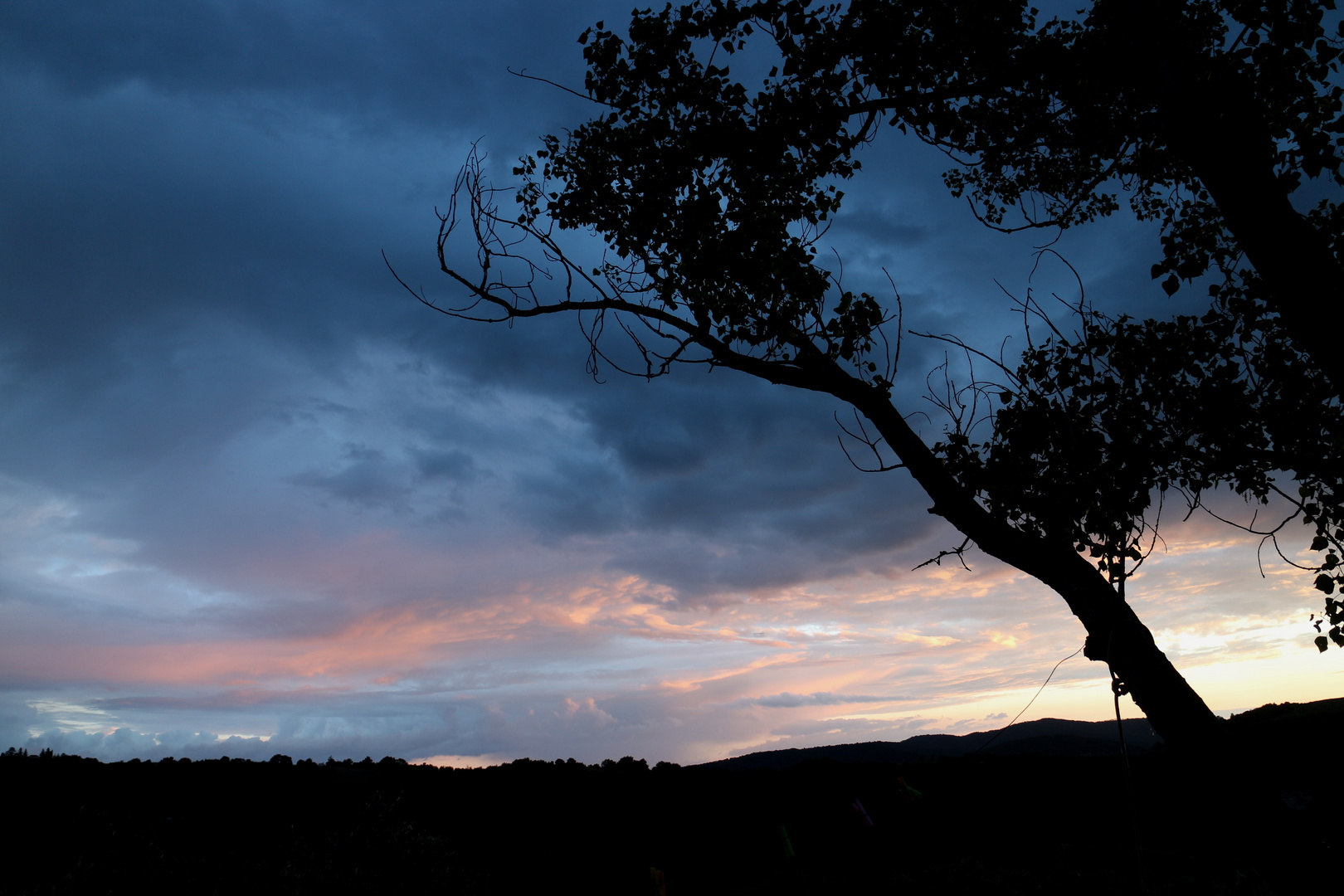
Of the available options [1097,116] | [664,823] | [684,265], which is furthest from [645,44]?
[664,823]

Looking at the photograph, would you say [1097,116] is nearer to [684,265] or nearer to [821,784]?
[684,265]

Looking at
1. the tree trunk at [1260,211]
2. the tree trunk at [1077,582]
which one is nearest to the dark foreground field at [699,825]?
the tree trunk at [1077,582]

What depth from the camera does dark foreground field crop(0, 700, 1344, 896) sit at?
22.2 ft

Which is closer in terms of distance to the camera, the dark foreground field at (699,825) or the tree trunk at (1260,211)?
the tree trunk at (1260,211)

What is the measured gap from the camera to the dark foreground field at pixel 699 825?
6781 mm

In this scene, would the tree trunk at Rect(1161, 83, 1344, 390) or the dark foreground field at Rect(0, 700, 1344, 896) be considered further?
the dark foreground field at Rect(0, 700, 1344, 896)

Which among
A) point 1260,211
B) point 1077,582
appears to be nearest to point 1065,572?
point 1077,582

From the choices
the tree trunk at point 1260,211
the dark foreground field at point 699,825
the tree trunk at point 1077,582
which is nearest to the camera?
the tree trunk at point 1260,211

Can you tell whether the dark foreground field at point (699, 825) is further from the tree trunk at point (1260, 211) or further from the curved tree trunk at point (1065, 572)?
the tree trunk at point (1260, 211)

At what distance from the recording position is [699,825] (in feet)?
51.1

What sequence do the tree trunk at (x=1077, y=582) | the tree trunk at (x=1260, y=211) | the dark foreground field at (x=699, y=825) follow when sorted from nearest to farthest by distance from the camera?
the tree trunk at (x=1260, y=211), the tree trunk at (x=1077, y=582), the dark foreground field at (x=699, y=825)

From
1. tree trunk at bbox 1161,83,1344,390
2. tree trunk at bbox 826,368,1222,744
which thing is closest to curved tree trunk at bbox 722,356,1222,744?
tree trunk at bbox 826,368,1222,744

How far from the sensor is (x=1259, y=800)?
545 cm

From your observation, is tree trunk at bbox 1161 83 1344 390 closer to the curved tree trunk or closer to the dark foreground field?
the curved tree trunk
